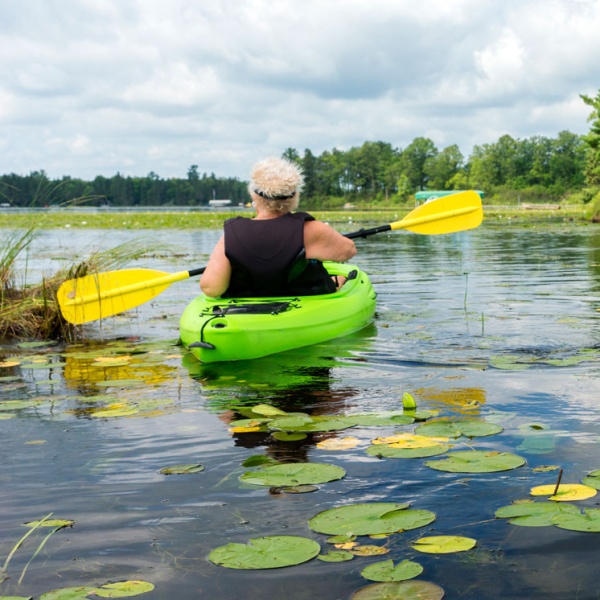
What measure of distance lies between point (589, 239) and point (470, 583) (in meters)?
20.1

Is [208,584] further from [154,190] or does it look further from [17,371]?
[154,190]

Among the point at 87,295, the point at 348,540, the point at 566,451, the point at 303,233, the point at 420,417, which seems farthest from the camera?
the point at 87,295

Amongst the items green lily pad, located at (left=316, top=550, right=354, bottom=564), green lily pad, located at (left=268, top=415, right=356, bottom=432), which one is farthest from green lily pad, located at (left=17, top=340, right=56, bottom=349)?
green lily pad, located at (left=316, top=550, right=354, bottom=564)

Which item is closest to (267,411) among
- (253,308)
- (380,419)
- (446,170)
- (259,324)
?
(380,419)

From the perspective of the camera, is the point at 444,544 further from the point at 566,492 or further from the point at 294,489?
the point at 294,489

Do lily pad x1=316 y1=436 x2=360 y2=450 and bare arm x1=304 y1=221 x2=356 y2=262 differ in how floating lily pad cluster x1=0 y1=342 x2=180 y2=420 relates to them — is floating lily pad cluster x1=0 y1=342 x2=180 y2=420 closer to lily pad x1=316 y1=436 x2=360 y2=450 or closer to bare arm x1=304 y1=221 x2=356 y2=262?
lily pad x1=316 y1=436 x2=360 y2=450

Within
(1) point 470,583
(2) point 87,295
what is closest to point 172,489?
(1) point 470,583

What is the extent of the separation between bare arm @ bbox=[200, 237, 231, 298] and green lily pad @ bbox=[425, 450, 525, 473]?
287 centimetres

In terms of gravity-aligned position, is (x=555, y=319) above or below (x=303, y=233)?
below

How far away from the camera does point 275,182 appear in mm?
5465

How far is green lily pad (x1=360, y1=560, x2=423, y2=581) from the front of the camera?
7.09ft

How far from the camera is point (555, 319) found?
281 inches

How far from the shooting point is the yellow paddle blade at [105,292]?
6.52 metres

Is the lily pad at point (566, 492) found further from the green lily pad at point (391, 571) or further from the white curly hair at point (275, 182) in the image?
the white curly hair at point (275, 182)
